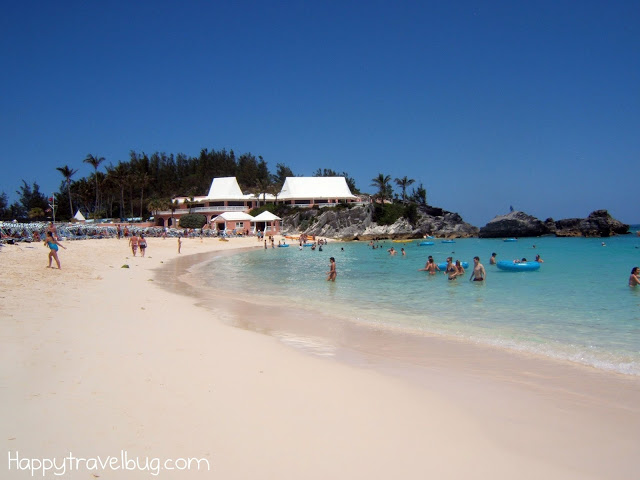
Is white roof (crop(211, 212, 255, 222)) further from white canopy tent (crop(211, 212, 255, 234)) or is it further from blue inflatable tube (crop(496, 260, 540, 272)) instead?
blue inflatable tube (crop(496, 260, 540, 272))

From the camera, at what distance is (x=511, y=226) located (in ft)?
222

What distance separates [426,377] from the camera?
517 centimetres

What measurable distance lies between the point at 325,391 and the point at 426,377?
4.72 ft

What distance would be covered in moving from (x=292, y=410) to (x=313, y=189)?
61.7 metres

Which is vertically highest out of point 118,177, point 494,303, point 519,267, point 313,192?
point 118,177

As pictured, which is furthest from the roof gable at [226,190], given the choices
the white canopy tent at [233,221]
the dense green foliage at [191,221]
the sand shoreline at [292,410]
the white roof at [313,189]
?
the sand shoreline at [292,410]

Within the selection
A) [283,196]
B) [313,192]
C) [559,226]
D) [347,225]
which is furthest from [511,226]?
[283,196]

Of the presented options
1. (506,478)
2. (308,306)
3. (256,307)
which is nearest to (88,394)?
(506,478)

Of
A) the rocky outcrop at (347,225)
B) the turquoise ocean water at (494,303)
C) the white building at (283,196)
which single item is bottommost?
the turquoise ocean water at (494,303)

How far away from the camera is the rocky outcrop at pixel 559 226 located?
65188mm

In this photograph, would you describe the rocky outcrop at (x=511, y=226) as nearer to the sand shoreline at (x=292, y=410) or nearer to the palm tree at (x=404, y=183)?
the palm tree at (x=404, y=183)

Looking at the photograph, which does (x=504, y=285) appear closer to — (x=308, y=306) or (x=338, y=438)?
(x=308, y=306)

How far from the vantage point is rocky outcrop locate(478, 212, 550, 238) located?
67250 mm

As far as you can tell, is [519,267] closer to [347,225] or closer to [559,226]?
[347,225]
